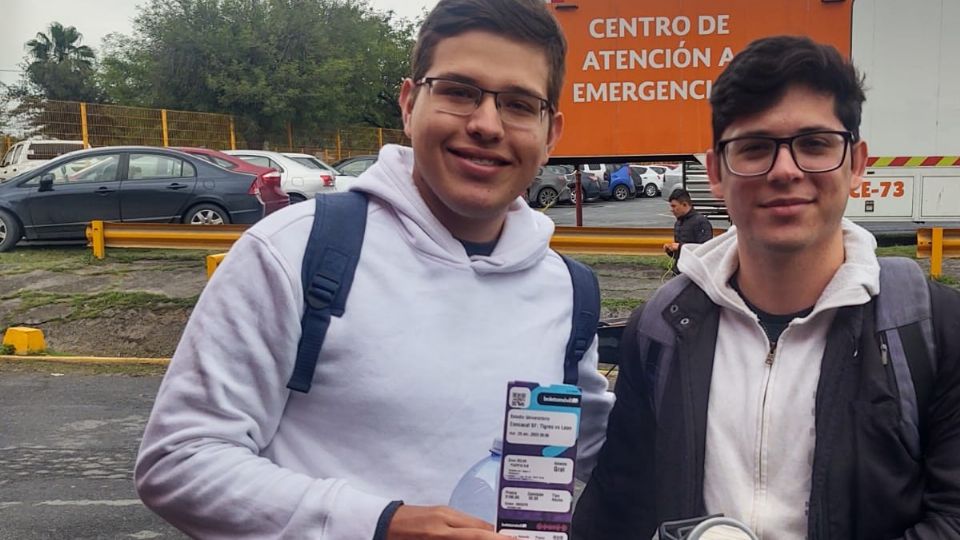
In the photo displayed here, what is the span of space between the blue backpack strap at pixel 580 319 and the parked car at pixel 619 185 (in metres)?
26.3

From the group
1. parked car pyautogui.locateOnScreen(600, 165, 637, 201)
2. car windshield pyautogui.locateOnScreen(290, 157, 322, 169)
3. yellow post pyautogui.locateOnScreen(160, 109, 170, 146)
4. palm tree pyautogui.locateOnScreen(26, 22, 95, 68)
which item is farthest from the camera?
palm tree pyautogui.locateOnScreen(26, 22, 95, 68)

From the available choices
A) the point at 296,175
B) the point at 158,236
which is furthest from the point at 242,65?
the point at 158,236

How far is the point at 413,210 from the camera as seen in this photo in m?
1.74

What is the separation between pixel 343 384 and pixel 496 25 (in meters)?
0.75

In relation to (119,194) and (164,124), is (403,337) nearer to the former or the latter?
(119,194)

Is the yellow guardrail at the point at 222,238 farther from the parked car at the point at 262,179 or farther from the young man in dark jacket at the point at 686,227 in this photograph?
the parked car at the point at 262,179

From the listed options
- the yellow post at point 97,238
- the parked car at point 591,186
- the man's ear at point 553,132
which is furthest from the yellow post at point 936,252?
the parked car at point 591,186

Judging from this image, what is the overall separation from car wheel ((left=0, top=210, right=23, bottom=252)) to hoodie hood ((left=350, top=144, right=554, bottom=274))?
1116 cm

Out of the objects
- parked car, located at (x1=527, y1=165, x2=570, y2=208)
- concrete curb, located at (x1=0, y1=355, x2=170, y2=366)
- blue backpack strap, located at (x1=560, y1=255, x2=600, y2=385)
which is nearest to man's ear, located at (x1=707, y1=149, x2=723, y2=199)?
blue backpack strap, located at (x1=560, y1=255, x2=600, y2=385)

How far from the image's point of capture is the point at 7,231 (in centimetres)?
1141

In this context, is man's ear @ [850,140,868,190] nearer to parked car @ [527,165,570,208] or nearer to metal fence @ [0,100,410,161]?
metal fence @ [0,100,410,161]

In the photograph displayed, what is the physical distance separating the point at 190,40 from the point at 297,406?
31.7m

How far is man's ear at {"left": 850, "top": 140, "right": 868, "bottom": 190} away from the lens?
1.85 meters

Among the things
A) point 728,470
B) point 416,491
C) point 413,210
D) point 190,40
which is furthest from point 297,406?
point 190,40
